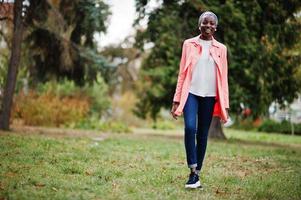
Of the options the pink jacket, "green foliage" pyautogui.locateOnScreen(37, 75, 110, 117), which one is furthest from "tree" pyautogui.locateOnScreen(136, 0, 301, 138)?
the pink jacket

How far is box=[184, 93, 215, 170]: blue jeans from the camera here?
6.08 meters

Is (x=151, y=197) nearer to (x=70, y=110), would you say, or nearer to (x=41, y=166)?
(x=41, y=166)

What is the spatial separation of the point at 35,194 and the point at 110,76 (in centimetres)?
1392

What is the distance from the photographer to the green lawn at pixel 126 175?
18.5ft

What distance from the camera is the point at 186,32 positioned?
1705 cm

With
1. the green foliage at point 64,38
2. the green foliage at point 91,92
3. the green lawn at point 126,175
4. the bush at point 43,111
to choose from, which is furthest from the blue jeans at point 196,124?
the green foliage at point 91,92

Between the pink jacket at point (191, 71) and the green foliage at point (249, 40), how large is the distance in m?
9.51

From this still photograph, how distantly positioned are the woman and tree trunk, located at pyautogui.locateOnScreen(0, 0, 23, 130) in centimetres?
954

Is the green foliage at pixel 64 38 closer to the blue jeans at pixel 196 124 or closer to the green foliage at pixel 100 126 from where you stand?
the green foliage at pixel 100 126

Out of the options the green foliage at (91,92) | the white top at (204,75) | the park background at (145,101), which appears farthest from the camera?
the green foliage at (91,92)

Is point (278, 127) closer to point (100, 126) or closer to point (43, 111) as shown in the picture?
point (100, 126)

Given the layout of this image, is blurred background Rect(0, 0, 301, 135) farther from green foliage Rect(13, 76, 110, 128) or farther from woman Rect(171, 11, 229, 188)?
woman Rect(171, 11, 229, 188)

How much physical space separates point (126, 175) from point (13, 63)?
881 cm

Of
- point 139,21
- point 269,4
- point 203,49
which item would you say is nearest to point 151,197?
point 203,49
